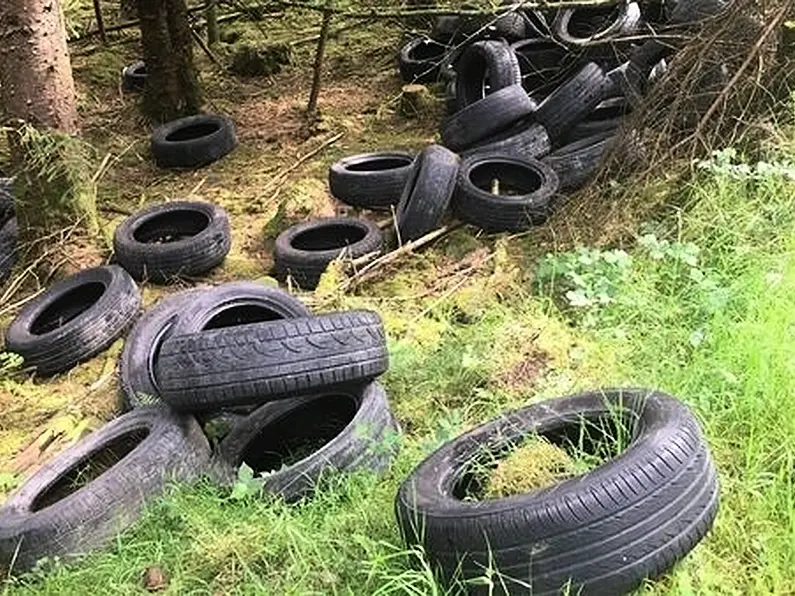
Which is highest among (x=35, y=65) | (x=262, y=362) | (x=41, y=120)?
(x=35, y=65)

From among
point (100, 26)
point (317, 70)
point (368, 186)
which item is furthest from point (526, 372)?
point (100, 26)

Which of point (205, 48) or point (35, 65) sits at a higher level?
point (35, 65)

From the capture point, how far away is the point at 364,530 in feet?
11.0

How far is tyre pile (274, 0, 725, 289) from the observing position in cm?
598

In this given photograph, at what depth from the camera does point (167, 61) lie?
8219 mm

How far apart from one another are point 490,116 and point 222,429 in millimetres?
3379

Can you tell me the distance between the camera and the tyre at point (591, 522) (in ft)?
8.98

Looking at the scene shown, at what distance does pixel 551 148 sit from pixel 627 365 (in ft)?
9.67

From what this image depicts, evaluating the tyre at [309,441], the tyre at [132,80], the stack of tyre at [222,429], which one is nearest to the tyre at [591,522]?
the tyre at [309,441]

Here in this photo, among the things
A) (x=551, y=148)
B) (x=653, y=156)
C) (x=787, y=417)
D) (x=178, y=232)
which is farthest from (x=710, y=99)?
(x=178, y=232)

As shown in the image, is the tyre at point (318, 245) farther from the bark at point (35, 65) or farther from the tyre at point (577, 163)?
the bark at point (35, 65)

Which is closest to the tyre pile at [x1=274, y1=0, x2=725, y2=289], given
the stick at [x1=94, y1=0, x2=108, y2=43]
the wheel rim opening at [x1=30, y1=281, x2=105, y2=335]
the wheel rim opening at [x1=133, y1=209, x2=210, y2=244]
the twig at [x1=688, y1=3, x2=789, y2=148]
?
the twig at [x1=688, y1=3, x2=789, y2=148]

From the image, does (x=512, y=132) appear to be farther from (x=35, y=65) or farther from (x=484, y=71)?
(x=35, y=65)

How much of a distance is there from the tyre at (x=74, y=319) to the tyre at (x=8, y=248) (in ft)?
1.97
